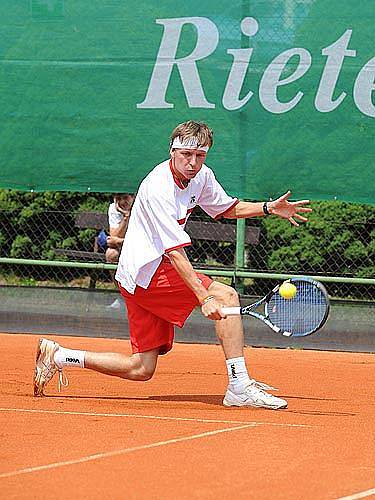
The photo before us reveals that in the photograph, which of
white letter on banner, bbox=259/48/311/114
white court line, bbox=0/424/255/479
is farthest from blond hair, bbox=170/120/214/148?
white letter on banner, bbox=259/48/311/114

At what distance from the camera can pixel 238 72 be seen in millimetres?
9172

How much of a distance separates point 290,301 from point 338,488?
6.93ft

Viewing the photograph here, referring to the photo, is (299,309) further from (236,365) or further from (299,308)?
(236,365)

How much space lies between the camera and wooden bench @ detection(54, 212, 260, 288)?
10.4m

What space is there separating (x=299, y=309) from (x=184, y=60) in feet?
12.8

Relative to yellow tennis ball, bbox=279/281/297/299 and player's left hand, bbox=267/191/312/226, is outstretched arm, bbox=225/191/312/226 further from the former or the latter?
yellow tennis ball, bbox=279/281/297/299

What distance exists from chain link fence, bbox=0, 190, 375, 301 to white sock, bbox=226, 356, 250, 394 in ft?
13.2

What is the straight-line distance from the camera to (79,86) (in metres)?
9.55

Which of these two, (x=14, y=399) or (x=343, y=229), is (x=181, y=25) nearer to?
(x=343, y=229)

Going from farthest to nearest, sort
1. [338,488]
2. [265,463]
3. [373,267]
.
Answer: [373,267] < [265,463] < [338,488]

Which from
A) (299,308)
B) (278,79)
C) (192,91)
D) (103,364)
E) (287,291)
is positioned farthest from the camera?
(192,91)

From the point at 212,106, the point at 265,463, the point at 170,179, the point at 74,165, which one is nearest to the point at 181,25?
the point at 212,106

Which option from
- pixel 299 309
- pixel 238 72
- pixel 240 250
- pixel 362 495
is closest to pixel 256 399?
pixel 299 309

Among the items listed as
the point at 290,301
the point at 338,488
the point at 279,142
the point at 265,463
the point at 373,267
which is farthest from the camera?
the point at 373,267
